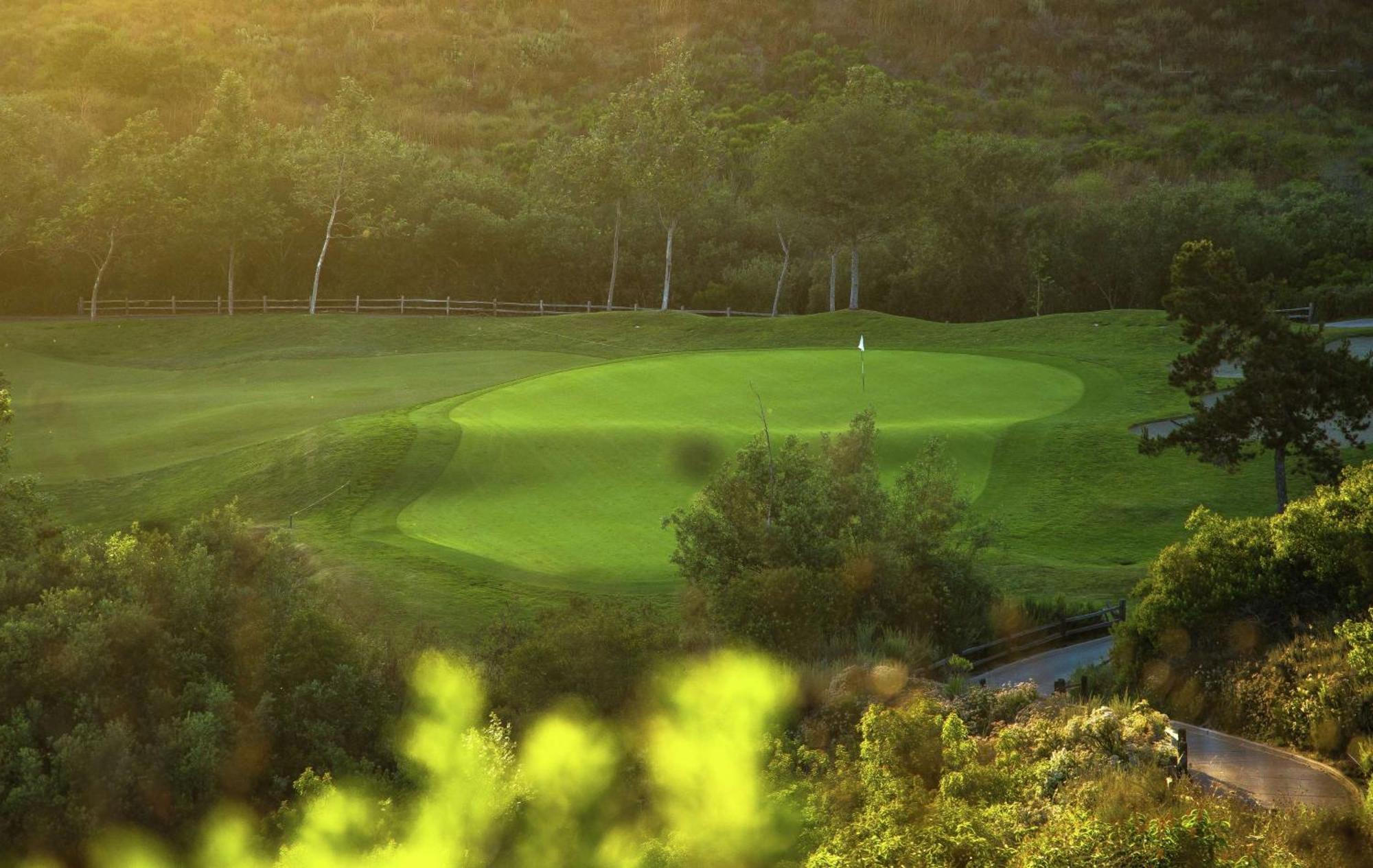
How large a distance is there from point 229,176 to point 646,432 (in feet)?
121

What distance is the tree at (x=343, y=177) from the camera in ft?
190

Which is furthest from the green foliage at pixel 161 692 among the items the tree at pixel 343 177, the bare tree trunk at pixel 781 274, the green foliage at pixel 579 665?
the tree at pixel 343 177

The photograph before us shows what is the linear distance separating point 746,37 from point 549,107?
18.5 meters

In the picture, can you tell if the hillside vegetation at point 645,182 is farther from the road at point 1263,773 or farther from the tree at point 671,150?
the road at point 1263,773

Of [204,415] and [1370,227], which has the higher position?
[1370,227]

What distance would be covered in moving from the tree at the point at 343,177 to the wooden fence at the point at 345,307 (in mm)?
1349

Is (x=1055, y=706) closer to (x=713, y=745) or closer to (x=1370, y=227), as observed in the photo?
(x=713, y=745)

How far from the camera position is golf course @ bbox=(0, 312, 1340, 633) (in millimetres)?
20625

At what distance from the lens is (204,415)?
33.1m

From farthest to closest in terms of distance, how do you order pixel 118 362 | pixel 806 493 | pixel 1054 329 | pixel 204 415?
pixel 118 362, pixel 1054 329, pixel 204 415, pixel 806 493

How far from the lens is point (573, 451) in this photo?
24906 mm

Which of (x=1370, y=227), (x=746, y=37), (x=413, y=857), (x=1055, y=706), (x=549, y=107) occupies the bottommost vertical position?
(x=413, y=857)

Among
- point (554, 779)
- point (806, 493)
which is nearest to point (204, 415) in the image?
point (806, 493)

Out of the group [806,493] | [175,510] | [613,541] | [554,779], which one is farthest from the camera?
[175,510]
